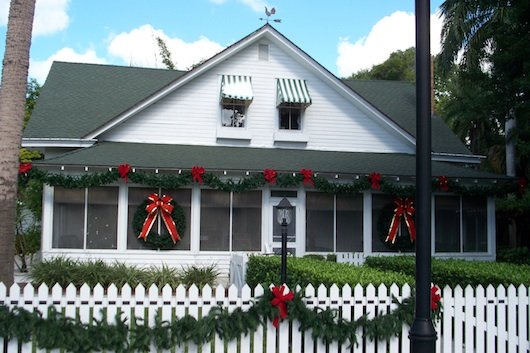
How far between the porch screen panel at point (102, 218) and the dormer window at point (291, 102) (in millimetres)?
6226

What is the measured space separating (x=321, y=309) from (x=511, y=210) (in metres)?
17.2

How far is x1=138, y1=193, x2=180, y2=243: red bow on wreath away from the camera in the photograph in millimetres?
17375

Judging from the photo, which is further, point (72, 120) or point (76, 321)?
point (72, 120)

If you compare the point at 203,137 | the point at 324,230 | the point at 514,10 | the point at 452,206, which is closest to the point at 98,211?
the point at 203,137

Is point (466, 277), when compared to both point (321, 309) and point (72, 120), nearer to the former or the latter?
point (321, 309)

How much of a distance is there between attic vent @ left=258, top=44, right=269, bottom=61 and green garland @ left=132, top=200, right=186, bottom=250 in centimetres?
614

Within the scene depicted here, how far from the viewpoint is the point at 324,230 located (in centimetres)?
1888

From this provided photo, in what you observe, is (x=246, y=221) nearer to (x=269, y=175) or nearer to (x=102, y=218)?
(x=269, y=175)

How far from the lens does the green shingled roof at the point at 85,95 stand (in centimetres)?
1958

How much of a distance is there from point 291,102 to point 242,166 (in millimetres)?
3529

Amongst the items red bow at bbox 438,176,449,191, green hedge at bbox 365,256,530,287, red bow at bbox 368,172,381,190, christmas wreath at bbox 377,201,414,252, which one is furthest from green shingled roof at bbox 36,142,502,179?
green hedge at bbox 365,256,530,287

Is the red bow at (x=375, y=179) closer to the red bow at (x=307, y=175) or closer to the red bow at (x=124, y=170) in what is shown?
the red bow at (x=307, y=175)

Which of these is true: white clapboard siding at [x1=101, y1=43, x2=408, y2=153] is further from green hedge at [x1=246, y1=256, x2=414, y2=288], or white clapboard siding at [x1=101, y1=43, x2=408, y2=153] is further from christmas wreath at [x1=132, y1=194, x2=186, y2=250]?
green hedge at [x1=246, y1=256, x2=414, y2=288]

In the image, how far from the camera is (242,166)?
57.8 feet
